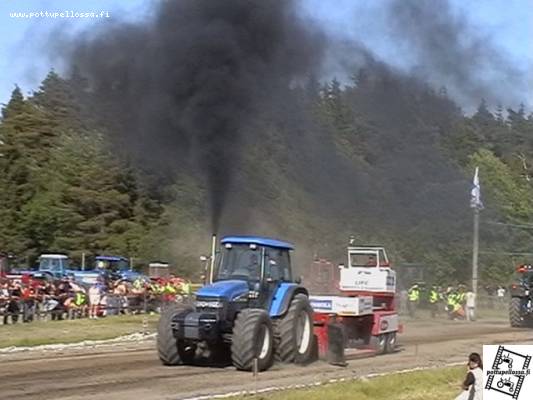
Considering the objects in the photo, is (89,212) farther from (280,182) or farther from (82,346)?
(82,346)

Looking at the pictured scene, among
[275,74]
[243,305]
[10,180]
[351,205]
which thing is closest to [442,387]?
[243,305]

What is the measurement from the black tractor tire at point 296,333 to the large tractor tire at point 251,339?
602 mm

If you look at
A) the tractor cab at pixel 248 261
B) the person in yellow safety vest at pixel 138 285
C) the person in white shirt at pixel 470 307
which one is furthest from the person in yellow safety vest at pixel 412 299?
the tractor cab at pixel 248 261

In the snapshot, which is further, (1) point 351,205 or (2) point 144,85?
(1) point 351,205

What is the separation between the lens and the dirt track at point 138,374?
15336 mm

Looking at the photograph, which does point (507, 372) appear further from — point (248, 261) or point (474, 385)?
point (248, 261)

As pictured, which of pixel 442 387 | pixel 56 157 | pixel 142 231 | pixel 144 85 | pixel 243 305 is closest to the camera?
pixel 442 387

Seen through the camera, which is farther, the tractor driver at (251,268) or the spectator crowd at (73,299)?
the spectator crowd at (73,299)

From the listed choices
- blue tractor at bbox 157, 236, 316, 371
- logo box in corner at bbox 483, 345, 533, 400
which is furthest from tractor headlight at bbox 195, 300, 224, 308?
logo box in corner at bbox 483, 345, 533, 400

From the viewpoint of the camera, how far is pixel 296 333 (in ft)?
62.9

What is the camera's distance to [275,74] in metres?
27.1

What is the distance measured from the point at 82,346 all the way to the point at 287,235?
2753 cm

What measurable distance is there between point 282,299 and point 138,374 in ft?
9.92

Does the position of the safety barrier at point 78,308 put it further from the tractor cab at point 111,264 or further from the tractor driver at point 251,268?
the tractor cab at point 111,264
